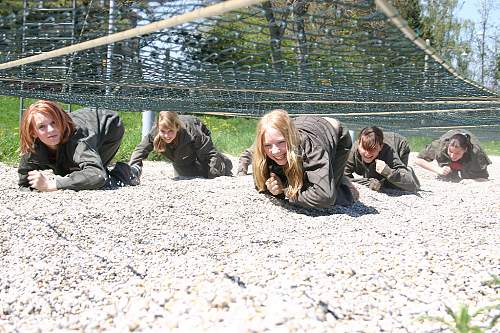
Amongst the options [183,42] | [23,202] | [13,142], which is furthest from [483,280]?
[13,142]

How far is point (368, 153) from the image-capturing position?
5027mm

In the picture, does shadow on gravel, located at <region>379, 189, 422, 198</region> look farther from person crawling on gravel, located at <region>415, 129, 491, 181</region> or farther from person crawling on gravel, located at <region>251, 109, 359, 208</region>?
person crawling on gravel, located at <region>415, 129, 491, 181</region>

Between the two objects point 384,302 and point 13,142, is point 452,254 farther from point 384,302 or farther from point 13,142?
point 13,142

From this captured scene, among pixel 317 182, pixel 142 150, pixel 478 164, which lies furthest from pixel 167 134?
pixel 478 164

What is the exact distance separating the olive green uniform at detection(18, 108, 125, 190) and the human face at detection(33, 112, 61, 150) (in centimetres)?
13

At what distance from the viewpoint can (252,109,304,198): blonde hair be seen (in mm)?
3527

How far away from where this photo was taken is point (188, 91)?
3914 mm

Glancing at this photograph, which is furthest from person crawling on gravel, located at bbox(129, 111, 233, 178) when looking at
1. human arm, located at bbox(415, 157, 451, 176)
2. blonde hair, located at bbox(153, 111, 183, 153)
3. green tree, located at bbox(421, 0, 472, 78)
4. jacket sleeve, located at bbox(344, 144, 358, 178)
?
green tree, located at bbox(421, 0, 472, 78)

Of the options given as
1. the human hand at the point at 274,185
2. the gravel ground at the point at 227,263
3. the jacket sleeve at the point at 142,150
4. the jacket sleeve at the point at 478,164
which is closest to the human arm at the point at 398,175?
the gravel ground at the point at 227,263

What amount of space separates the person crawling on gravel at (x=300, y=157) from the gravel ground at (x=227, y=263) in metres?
0.13

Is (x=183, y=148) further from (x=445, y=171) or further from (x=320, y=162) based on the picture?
(x=445, y=171)

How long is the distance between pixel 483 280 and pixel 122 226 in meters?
1.71

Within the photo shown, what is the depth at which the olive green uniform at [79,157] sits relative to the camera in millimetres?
3859

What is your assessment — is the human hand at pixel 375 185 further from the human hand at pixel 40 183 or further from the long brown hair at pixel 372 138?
the human hand at pixel 40 183
